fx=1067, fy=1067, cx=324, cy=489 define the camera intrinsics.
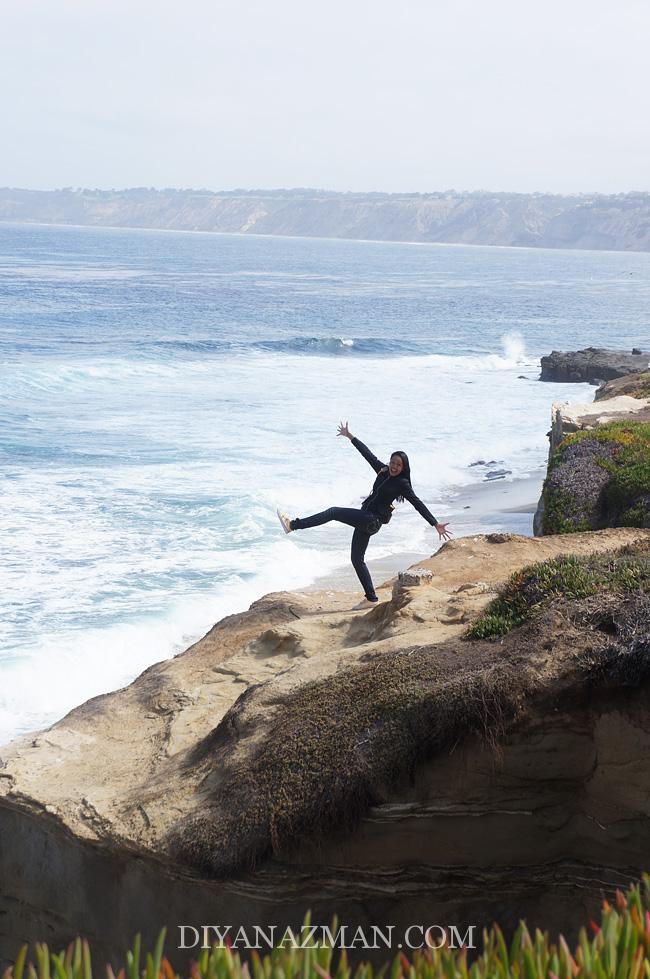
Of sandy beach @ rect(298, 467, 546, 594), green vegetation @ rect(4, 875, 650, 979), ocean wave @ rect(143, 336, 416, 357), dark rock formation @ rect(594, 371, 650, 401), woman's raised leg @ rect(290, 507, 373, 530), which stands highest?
ocean wave @ rect(143, 336, 416, 357)

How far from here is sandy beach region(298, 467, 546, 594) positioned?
1902 cm

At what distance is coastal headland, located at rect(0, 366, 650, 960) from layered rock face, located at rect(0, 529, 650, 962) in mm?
14

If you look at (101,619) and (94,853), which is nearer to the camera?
(94,853)

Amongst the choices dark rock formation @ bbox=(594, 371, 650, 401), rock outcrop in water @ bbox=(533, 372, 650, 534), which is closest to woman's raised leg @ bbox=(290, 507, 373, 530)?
rock outcrop in water @ bbox=(533, 372, 650, 534)

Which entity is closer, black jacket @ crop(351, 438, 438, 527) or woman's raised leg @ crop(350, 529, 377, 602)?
black jacket @ crop(351, 438, 438, 527)

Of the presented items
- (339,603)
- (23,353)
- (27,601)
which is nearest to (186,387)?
(23,353)

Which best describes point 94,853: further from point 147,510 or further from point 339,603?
point 147,510

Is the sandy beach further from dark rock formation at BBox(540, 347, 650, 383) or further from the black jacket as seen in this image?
dark rock formation at BBox(540, 347, 650, 383)

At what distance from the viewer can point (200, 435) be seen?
3244 centimetres

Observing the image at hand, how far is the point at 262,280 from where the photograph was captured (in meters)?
109

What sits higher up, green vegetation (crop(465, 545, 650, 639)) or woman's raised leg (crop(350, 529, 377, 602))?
green vegetation (crop(465, 545, 650, 639))

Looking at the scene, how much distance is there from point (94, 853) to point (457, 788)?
2.84 metres

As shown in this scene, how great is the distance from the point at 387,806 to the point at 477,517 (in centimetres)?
1698

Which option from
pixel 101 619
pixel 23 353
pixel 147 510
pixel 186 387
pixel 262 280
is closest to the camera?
pixel 101 619
